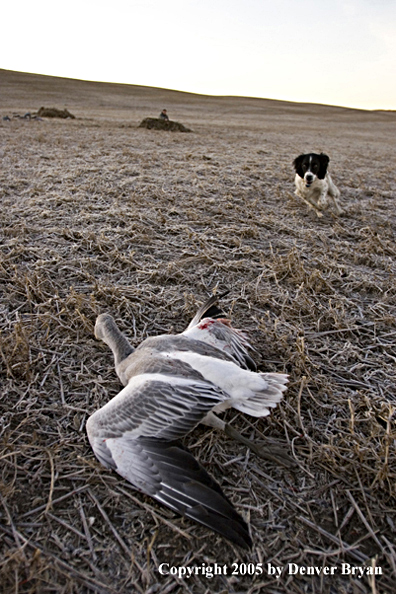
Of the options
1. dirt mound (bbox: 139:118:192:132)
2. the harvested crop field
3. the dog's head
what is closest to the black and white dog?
the dog's head

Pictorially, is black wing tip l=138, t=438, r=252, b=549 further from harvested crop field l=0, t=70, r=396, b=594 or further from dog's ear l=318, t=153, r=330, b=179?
dog's ear l=318, t=153, r=330, b=179

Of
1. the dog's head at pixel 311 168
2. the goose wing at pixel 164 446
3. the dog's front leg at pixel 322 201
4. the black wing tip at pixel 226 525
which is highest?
the dog's head at pixel 311 168

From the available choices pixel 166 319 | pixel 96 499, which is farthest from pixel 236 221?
pixel 96 499

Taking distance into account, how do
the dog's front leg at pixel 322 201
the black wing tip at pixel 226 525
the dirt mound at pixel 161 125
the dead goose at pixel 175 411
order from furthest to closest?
1. the dirt mound at pixel 161 125
2. the dog's front leg at pixel 322 201
3. the dead goose at pixel 175 411
4. the black wing tip at pixel 226 525

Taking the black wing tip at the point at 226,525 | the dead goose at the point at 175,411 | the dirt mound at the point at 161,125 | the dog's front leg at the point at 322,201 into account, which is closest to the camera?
the black wing tip at the point at 226,525

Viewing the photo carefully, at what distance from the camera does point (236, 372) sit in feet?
7.82

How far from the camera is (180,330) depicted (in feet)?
10.4

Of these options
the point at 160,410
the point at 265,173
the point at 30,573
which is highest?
the point at 265,173

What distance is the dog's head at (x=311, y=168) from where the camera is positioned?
19.4 ft

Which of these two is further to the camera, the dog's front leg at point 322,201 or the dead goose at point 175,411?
the dog's front leg at point 322,201

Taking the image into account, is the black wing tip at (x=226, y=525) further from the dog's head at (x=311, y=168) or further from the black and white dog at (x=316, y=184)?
the dog's head at (x=311, y=168)

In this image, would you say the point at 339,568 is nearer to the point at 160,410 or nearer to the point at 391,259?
the point at 160,410

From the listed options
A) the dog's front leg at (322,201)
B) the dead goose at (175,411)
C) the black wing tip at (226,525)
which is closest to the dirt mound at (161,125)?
the dog's front leg at (322,201)

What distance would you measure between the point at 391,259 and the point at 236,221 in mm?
1880
